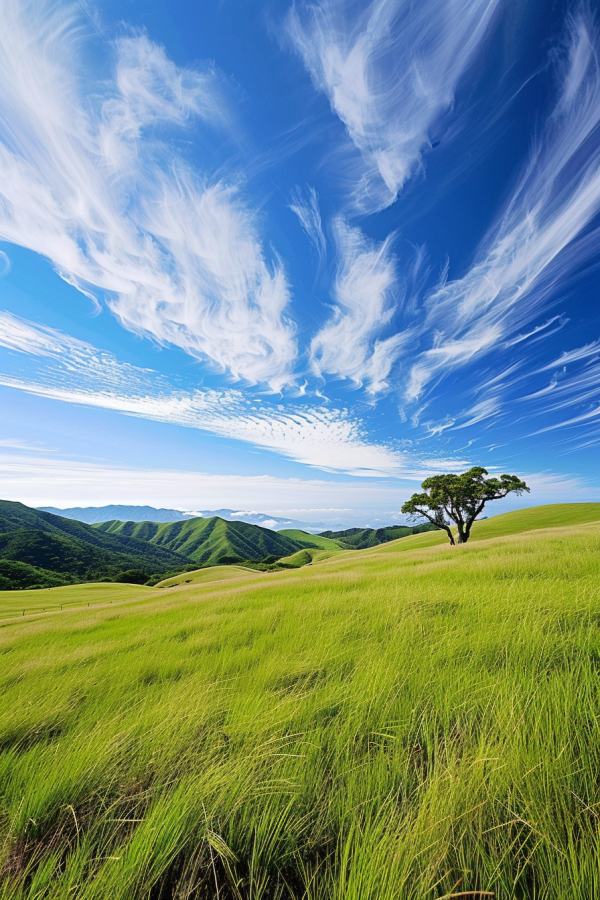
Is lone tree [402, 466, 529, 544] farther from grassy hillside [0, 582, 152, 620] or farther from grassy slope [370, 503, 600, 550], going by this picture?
grassy hillside [0, 582, 152, 620]

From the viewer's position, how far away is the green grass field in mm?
1501

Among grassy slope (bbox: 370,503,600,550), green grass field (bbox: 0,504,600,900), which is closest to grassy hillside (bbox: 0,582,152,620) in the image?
green grass field (bbox: 0,504,600,900)

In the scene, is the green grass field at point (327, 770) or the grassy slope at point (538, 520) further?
the grassy slope at point (538, 520)

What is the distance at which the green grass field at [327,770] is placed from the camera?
4.92ft

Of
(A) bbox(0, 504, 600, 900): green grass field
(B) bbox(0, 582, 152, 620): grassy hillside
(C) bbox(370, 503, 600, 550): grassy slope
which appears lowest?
(B) bbox(0, 582, 152, 620): grassy hillside

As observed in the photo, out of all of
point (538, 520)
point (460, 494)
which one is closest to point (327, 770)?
point (460, 494)

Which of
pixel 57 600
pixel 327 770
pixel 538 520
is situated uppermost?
pixel 538 520

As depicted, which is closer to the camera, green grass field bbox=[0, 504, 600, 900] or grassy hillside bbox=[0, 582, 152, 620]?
green grass field bbox=[0, 504, 600, 900]

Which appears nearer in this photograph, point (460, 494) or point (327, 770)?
point (327, 770)

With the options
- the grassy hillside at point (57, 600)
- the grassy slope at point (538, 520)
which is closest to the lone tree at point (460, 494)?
the grassy slope at point (538, 520)

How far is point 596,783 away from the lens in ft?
5.82

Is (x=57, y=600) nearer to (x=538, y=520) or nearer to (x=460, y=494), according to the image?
(x=460, y=494)

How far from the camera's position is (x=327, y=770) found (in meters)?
2.10

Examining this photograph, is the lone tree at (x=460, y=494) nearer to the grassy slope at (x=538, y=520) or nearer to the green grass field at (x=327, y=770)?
the grassy slope at (x=538, y=520)
